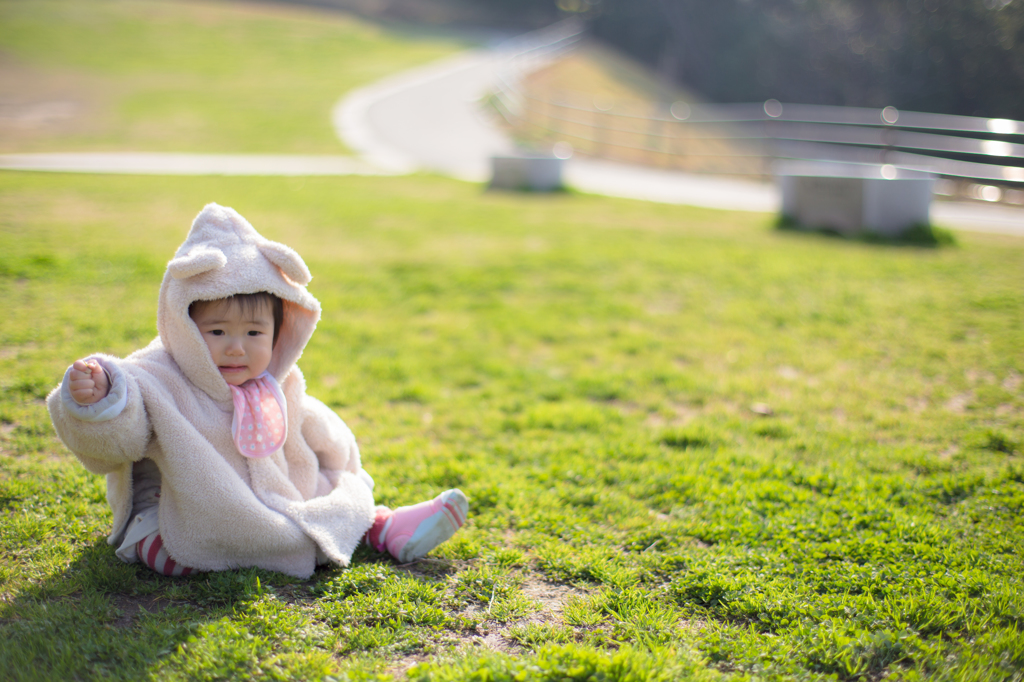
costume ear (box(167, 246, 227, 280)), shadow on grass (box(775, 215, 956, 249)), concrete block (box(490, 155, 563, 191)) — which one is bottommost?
costume ear (box(167, 246, 227, 280))

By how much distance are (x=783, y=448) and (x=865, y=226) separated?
564cm

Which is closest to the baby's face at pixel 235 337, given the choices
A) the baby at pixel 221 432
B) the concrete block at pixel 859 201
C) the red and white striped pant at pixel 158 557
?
the baby at pixel 221 432

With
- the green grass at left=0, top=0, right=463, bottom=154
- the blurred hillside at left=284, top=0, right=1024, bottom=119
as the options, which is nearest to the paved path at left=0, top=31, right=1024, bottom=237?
the green grass at left=0, top=0, right=463, bottom=154

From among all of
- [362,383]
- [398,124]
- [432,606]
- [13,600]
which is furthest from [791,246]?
[398,124]

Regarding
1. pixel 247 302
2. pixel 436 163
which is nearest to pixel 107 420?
pixel 247 302

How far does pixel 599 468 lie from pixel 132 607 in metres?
2.01

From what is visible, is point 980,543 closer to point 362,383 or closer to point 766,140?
point 362,383

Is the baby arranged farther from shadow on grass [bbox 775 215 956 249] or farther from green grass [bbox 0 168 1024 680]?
shadow on grass [bbox 775 215 956 249]

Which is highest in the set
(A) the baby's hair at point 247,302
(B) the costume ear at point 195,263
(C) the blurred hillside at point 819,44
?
(C) the blurred hillside at point 819,44

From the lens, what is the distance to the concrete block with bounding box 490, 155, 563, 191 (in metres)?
11.3

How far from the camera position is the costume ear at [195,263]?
2.33 metres

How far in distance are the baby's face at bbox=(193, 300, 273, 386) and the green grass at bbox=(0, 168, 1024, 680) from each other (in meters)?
0.70

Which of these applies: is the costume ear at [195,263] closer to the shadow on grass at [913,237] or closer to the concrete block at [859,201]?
the shadow on grass at [913,237]

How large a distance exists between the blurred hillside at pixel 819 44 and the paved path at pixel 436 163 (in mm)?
7923
